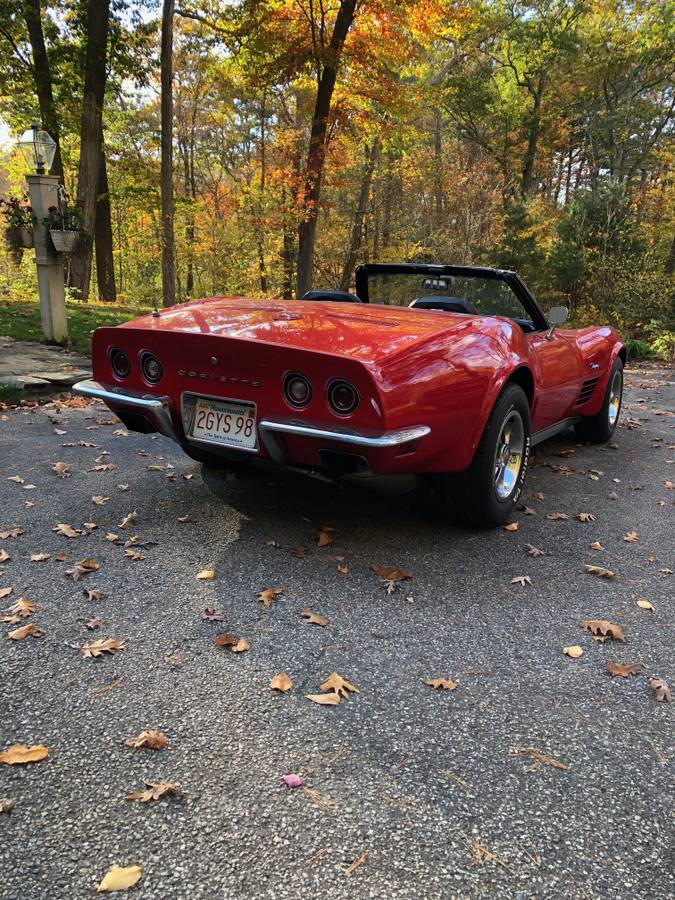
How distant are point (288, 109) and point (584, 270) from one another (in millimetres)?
14482

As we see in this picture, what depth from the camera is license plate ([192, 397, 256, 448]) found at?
294cm

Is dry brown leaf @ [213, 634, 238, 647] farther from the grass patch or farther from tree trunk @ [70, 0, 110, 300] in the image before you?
tree trunk @ [70, 0, 110, 300]

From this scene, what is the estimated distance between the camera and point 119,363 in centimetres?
329

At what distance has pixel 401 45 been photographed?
14.4 metres

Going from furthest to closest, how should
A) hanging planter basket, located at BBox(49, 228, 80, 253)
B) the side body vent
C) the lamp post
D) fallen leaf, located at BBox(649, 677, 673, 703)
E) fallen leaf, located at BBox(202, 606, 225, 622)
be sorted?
the lamp post
hanging planter basket, located at BBox(49, 228, 80, 253)
the side body vent
fallen leaf, located at BBox(202, 606, 225, 622)
fallen leaf, located at BBox(649, 677, 673, 703)

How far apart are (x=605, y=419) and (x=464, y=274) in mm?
2190

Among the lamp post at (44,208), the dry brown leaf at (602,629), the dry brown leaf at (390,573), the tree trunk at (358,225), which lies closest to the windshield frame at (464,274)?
the dry brown leaf at (390,573)

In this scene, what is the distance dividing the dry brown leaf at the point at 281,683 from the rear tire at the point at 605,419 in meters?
4.22

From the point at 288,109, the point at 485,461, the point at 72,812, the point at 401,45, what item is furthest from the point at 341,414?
the point at 288,109

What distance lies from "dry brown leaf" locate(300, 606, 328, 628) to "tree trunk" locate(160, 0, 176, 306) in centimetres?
1408

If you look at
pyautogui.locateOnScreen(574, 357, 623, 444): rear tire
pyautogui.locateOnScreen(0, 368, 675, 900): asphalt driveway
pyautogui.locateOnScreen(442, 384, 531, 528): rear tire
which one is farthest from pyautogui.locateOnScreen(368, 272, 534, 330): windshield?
pyautogui.locateOnScreen(574, 357, 623, 444): rear tire

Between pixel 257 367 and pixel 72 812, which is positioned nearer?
pixel 72 812

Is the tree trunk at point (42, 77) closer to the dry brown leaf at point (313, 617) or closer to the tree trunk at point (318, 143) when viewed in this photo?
the tree trunk at point (318, 143)

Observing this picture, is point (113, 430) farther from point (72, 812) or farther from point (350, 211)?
point (350, 211)
